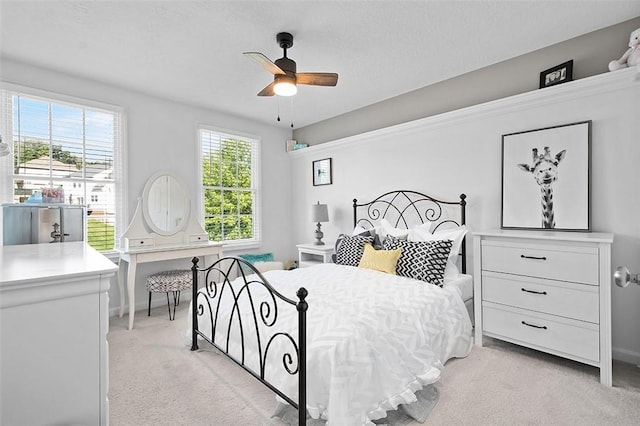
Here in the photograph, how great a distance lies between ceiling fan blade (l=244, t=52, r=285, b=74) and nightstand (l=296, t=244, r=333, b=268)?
244 cm

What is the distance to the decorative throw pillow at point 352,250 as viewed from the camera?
11.0 feet

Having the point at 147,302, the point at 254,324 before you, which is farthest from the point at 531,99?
the point at 147,302

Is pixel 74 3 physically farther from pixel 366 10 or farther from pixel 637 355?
pixel 637 355

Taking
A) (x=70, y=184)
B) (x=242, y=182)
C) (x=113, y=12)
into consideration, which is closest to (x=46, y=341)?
(x=113, y=12)

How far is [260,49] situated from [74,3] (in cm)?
132

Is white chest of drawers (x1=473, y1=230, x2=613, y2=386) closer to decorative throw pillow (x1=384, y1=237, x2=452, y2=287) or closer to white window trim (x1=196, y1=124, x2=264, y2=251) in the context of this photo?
decorative throw pillow (x1=384, y1=237, x2=452, y2=287)

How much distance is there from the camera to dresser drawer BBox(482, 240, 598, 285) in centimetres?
224

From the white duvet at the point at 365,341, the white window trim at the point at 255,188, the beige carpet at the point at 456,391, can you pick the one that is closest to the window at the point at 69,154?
the white window trim at the point at 255,188

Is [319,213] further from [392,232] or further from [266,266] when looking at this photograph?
[392,232]

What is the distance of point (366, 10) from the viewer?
91.4 inches

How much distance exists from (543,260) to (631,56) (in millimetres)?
1631

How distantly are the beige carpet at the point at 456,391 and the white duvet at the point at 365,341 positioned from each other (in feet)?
0.69

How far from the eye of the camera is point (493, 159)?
126 inches

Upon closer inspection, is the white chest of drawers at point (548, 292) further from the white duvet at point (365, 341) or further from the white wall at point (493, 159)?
the white wall at point (493, 159)
